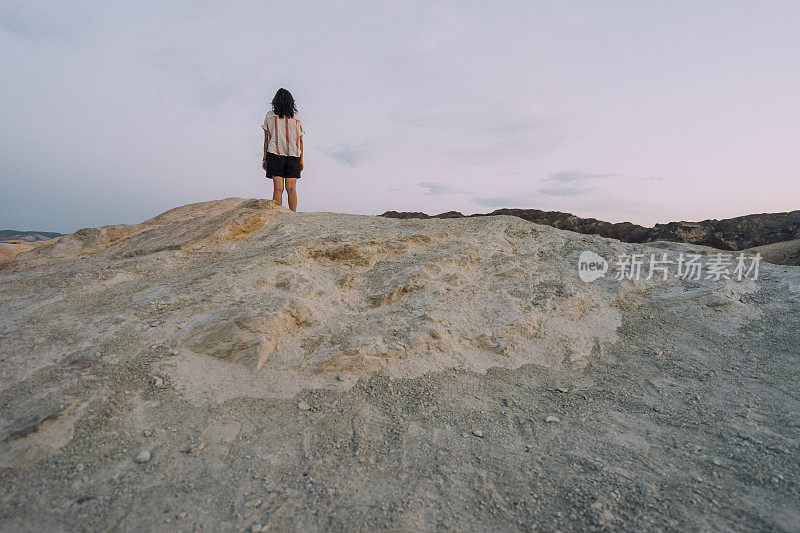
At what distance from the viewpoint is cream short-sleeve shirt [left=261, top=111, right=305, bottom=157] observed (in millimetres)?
7367

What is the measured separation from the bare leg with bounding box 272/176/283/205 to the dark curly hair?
120 cm

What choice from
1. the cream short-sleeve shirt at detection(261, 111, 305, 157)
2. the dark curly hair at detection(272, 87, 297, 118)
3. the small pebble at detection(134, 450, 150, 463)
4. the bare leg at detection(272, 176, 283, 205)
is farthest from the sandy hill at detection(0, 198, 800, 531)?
the dark curly hair at detection(272, 87, 297, 118)

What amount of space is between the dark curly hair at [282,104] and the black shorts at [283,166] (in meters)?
0.76

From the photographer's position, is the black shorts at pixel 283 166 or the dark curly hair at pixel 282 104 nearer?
the dark curly hair at pixel 282 104

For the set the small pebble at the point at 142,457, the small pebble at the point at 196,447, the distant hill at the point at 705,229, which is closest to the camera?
the small pebble at the point at 142,457

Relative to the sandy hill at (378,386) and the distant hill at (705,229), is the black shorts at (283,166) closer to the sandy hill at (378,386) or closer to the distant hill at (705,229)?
the sandy hill at (378,386)

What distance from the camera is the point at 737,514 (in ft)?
9.43

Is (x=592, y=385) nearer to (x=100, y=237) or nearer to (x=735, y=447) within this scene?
(x=735, y=447)

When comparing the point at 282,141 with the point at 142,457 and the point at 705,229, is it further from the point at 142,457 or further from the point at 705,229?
the point at 705,229

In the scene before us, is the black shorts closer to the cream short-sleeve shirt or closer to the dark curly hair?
the cream short-sleeve shirt

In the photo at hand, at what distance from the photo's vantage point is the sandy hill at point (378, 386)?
9.63 ft

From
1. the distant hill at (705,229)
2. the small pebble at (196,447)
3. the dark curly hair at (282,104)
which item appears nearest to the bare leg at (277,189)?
the dark curly hair at (282,104)

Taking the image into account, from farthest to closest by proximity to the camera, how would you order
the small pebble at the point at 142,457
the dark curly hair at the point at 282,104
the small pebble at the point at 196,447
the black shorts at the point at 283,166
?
the black shorts at the point at 283,166, the dark curly hair at the point at 282,104, the small pebble at the point at 196,447, the small pebble at the point at 142,457

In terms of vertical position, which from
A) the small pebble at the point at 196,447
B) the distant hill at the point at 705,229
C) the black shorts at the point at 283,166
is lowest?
the small pebble at the point at 196,447
